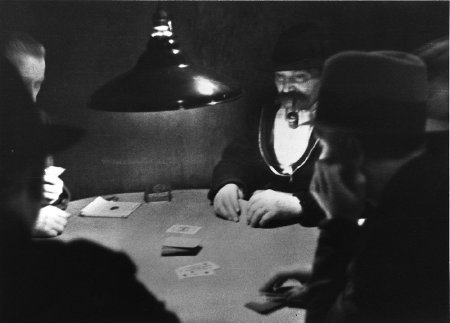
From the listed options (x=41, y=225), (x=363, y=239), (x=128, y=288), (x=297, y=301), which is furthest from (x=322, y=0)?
(x=41, y=225)

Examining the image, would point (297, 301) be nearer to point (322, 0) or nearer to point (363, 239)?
point (363, 239)

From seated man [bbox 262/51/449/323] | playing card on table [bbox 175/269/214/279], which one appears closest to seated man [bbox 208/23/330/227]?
seated man [bbox 262/51/449/323]

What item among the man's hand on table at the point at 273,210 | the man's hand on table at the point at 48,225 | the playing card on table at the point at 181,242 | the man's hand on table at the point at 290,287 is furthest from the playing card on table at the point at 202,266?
the man's hand on table at the point at 48,225

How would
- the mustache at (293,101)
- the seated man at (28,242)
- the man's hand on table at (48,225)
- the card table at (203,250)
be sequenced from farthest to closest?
the mustache at (293,101) < the man's hand on table at (48,225) < the seated man at (28,242) < the card table at (203,250)

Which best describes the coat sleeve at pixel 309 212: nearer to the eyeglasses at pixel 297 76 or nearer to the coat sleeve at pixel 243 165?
the coat sleeve at pixel 243 165

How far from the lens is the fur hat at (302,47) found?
2.19 meters

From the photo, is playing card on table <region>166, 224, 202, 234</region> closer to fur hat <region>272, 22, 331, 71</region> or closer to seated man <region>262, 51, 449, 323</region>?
seated man <region>262, 51, 449, 323</region>

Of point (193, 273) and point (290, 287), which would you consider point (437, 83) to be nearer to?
point (290, 287)

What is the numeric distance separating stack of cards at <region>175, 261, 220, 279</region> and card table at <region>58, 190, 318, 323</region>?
0.02m

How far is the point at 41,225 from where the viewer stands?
7.41ft

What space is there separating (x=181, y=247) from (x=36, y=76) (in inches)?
44.0

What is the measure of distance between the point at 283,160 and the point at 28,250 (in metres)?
1.43

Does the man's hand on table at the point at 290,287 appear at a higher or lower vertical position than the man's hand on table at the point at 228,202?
lower

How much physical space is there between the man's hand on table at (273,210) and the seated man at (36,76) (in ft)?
3.25
